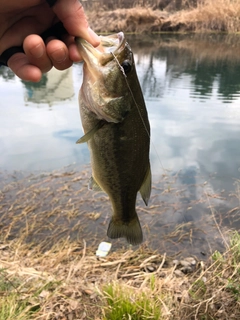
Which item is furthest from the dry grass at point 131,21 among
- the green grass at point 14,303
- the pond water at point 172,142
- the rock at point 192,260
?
the green grass at point 14,303

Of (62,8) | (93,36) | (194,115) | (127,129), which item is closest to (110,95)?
(127,129)

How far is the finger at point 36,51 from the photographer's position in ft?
5.47

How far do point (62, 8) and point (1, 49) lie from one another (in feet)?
1.99

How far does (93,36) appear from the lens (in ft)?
5.54

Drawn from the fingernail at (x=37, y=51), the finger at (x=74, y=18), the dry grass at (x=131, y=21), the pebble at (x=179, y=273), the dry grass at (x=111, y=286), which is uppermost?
the dry grass at (x=131, y=21)

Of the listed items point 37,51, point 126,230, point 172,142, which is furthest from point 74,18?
point 172,142

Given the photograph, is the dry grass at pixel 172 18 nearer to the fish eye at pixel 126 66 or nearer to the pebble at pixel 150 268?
the pebble at pixel 150 268

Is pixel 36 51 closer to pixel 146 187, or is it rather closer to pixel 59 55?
pixel 59 55

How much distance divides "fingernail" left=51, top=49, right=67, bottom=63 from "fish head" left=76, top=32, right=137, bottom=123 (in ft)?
0.33

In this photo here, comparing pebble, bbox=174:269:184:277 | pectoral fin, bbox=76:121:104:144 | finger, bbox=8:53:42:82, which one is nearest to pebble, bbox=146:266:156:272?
pebble, bbox=174:269:184:277

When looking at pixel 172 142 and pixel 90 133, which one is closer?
pixel 90 133

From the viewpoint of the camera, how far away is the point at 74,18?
169 cm

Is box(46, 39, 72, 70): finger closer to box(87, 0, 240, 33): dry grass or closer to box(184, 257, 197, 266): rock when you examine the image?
box(184, 257, 197, 266): rock

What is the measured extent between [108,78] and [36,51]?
1.35ft
